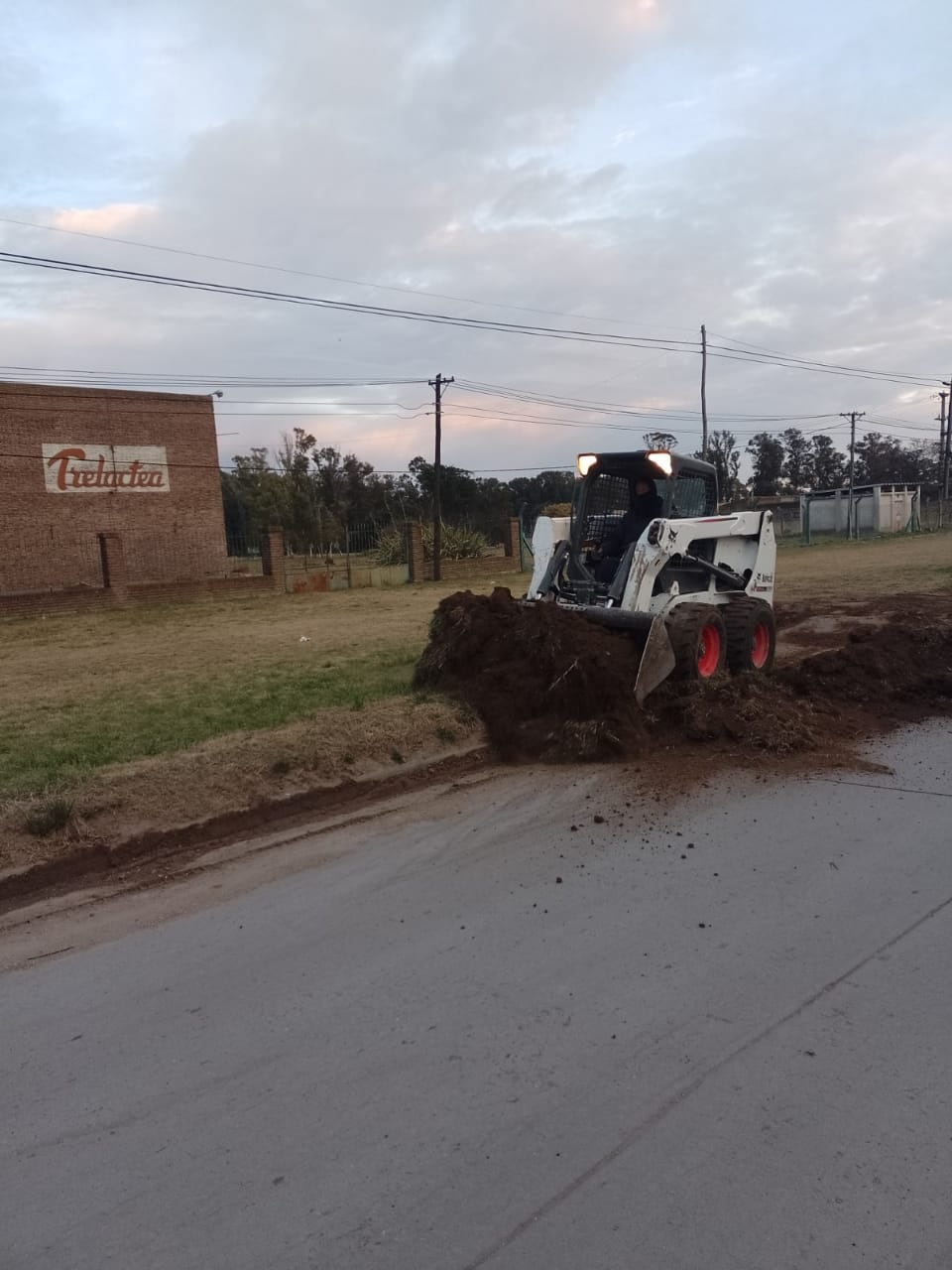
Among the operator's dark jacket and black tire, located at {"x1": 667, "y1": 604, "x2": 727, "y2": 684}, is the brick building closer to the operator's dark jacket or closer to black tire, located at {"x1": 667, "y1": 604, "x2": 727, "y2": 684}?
the operator's dark jacket

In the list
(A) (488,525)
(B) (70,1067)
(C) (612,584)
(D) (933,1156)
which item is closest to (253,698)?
(C) (612,584)

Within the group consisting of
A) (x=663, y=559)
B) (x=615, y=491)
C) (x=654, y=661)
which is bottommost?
(x=654, y=661)

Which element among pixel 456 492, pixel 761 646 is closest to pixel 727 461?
pixel 456 492

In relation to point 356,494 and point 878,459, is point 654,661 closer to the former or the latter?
point 356,494

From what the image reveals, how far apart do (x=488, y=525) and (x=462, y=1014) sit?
39885 millimetres

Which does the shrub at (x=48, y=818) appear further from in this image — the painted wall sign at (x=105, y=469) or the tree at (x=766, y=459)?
the tree at (x=766, y=459)

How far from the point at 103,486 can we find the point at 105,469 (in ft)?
1.91

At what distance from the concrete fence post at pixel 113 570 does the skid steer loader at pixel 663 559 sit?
2040cm

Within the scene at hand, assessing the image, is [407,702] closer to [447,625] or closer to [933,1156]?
[447,625]

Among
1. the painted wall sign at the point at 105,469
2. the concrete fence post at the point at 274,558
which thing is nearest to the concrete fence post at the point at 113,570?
the concrete fence post at the point at 274,558

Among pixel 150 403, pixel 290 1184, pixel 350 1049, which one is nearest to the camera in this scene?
pixel 290 1184

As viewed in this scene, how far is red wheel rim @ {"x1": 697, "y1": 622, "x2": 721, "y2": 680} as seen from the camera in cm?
991

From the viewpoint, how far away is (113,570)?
93.6ft

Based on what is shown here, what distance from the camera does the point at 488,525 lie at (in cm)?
4350
